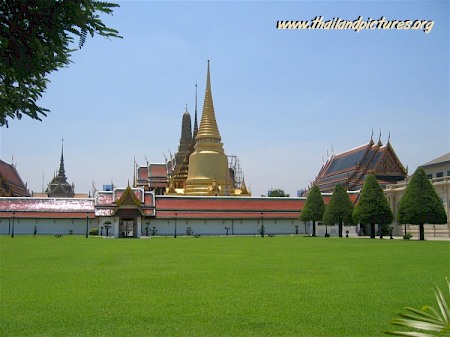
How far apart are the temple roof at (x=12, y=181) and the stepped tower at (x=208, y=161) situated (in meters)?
23.4

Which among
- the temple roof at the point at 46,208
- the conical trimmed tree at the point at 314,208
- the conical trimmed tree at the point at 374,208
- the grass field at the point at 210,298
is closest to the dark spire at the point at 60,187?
the temple roof at the point at 46,208

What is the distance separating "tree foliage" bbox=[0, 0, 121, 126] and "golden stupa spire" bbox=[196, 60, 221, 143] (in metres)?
65.6

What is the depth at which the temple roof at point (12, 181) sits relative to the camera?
69.3m

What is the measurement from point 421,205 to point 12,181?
200ft

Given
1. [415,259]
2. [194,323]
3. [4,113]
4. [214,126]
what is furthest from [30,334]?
[214,126]

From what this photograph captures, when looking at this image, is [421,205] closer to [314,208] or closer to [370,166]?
[314,208]

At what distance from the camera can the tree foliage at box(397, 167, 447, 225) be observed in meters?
38.4

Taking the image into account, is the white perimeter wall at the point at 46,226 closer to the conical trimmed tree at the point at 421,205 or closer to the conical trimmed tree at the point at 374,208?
the conical trimmed tree at the point at 374,208

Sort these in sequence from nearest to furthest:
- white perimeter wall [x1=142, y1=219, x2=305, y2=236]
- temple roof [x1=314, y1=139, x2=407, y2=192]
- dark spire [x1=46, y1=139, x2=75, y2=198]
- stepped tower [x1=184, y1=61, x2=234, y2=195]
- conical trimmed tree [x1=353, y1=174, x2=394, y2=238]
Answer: conical trimmed tree [x1=353, y1=174, x2=394, y2=238] → white perimeter wall [x1=142, y1=219, x2=305, y2=236] → temple roof [x1=314, y1=139, x2=407, y2=192] → stepped tower [x1=184, y1=61, x2=234, y2=195] → dark spire [x1=46, y1=139, x2=75, y2=198]

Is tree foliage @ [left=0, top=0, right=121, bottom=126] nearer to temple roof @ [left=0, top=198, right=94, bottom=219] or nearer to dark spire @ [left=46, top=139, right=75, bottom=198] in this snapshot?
temple roof @ [left=0, top=198, right=94, bottom=219]

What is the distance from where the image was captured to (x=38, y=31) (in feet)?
20.2

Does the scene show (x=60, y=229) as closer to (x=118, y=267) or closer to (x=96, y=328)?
(x=118, y=267)

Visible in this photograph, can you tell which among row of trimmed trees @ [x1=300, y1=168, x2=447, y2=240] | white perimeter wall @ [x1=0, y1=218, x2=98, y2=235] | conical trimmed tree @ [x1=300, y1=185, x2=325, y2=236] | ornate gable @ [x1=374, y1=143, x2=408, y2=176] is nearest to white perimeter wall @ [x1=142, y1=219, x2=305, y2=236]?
row of trimmed trees @ [x1=300, y1=168, x2=447, y2=240]

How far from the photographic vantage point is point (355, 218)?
149ft
